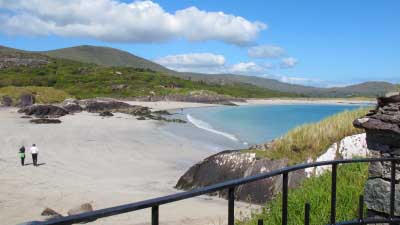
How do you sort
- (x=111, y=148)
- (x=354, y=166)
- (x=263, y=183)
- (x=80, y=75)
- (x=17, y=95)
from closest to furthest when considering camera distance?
(x=354, y=166) < (x=263, y=183) < (x=111, y=148) < (x=17, y=95) < (x=80, y=75)

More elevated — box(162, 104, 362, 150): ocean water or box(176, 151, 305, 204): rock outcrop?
box(176, 151, 305, 204): rock outcrop

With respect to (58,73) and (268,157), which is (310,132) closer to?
(268,157)

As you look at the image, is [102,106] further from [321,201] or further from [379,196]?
[379,196]

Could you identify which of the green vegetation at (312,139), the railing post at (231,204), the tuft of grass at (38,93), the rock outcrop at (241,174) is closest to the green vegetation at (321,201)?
the railing post at (231,204)

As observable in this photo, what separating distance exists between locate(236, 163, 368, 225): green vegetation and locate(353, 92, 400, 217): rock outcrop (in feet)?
2.08

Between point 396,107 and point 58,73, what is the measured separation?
4598 inches

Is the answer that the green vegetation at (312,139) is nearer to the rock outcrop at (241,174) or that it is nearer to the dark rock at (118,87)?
the rock outcrop at (241,174)

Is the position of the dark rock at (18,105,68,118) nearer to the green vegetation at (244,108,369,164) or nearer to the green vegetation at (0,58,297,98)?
the green vegetation at (0,58,297,98)

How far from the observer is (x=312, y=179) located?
23.7 ft

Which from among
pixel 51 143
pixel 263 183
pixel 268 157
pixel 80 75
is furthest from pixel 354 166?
pixel 80 75

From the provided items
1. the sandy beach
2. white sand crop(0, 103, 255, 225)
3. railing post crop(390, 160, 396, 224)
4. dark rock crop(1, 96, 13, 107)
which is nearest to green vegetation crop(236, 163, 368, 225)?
railing post crop(390, 160, 396, 224)

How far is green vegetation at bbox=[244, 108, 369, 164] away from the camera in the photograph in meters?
11.4

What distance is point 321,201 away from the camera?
5.81 m

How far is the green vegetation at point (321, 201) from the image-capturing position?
543 centimetres
